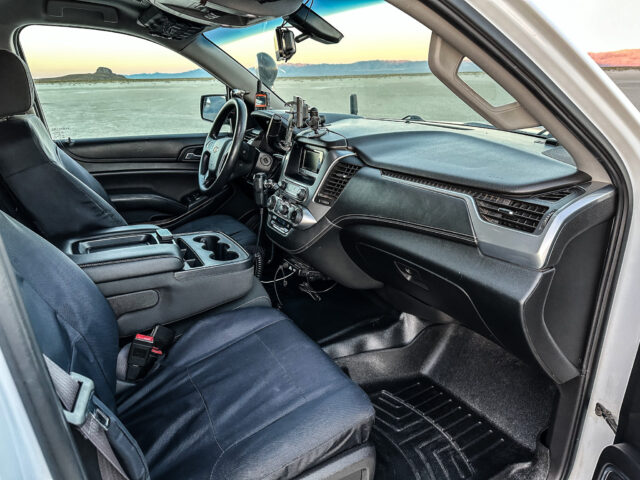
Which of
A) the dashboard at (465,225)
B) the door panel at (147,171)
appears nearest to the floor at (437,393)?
the dashboard at (465,225)

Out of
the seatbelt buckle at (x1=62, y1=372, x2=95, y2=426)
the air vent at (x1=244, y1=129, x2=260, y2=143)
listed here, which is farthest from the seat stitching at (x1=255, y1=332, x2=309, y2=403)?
the air vent at (x1=244, y1=129, x2=260, y2=143)

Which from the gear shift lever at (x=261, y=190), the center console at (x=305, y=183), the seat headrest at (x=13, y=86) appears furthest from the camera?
the gear shift lever at (x=261, y=190)

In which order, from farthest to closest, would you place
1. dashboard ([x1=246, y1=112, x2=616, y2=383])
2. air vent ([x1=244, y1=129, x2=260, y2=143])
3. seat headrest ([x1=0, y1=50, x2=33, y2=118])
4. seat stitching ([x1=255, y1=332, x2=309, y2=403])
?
1. air vent ([x1=244, y1=129, x2=260, y2=143])
2. seat headrest ([x1=0, y1=50, x2=33, y2=118])
3. seat stitching ([x1=255, y1=332, x2=309, y2=403])
4. dashboard ([x1=246, y1=112, x2=616, y2=383])

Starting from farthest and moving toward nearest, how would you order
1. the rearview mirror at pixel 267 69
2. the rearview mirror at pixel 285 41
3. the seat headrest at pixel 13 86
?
the rearview mirror at pixel 267 69
the rearview mirror at pixel 285 41
the seat headrest at pixel 13 86

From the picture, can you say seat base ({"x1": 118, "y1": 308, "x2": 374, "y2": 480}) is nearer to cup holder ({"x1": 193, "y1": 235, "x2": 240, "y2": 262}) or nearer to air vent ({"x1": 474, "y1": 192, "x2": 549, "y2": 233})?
cup holder ({"x1": 193, "y1": 235, "x2": 240, "y2": 262})

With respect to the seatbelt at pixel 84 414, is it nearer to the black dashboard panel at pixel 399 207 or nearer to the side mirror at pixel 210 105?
the black dashboard panel at pixel 399 207

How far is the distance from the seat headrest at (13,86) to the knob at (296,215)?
1013mm

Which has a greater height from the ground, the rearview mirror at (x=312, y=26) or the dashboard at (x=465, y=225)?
the rearview mirror at (x=312, y=26)

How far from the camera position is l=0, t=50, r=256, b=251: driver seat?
1.68 meters

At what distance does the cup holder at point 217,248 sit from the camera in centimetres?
184

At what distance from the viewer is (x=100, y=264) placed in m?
1.49

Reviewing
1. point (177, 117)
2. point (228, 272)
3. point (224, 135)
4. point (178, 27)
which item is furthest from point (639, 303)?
point (177, 117)

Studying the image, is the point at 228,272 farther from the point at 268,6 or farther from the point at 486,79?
the point at 486,79

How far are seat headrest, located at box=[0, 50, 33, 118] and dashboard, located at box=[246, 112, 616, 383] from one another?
3.27 ft
